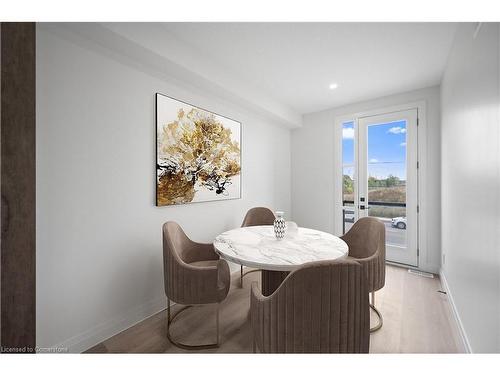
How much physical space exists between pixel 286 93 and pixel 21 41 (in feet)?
8.95

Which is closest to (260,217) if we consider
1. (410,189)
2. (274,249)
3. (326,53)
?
(274,249)

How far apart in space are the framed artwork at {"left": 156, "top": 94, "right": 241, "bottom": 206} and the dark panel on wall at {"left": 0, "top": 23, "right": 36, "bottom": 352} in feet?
3.18

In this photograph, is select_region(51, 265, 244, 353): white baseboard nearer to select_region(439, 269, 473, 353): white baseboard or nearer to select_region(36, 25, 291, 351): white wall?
select_region(36, 25, 291, 351): white wall

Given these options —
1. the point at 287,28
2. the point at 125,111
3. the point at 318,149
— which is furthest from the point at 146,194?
the point at 318,149

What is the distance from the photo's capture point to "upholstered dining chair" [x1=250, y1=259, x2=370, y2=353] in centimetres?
95

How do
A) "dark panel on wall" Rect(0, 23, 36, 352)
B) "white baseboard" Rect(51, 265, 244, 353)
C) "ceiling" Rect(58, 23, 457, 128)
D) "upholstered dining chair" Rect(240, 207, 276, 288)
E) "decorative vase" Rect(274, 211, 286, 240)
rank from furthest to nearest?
"upholstered dining chair" Rect(240, 207, 276, 288), "decorative vase" Rect(274, 211, 286, 240), "ceiling" Rect(58, 23, 457, 128), "white baseboard" Rect(51, 265, 244, 353), "dark panel on wall" Rect(0, 23, 36, 352)

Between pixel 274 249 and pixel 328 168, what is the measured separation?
8.78ft

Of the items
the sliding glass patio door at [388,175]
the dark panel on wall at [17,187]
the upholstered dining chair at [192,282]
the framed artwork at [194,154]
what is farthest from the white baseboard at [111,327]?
the sliding glass patio door at [388,175]

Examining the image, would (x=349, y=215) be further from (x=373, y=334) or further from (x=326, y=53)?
(x=326, y=53)

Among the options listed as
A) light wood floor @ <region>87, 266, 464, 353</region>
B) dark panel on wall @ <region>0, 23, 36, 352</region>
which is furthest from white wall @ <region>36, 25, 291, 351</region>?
dark panel on wall @ <region>0, 23, 36, 352</region>

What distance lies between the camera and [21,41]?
1.14 meters

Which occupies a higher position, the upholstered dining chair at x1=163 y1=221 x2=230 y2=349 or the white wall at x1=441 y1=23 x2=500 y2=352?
the white wall at x1=441 y1=23 x2=500 y2=352
